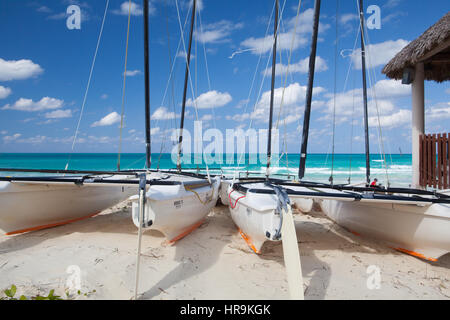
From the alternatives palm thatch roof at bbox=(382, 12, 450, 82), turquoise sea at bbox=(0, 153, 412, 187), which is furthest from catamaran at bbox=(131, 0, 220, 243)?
palm thatch roof at bbox=(382, 12, 450, 82)

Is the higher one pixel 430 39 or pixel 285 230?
pixel 430 39

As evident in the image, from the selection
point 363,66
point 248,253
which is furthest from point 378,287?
point 363,66

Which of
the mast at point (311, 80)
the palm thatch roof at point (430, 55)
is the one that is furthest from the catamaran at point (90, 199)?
the palm thatch roof at point (430, 55)

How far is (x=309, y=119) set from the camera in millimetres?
5145

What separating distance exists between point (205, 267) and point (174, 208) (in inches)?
35.9

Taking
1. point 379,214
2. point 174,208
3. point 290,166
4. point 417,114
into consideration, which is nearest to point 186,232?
point 174,208

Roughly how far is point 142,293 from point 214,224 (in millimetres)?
2707

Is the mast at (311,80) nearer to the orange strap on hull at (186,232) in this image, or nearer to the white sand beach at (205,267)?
the white sand beach at (205,267)

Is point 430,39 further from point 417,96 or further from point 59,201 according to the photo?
point 59,201

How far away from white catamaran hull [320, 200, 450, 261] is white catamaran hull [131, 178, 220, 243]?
2.82 metres

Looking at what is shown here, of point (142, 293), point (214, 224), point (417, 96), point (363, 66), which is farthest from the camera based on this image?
point (363, 66)

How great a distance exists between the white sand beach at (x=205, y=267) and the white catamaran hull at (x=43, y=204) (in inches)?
8.4

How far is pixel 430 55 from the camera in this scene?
526cm

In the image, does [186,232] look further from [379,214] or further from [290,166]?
[290,166]
